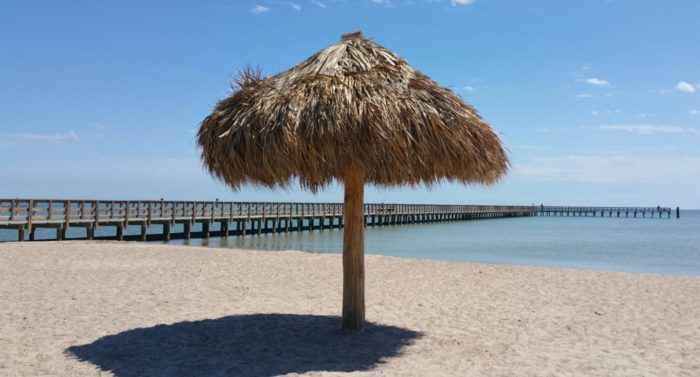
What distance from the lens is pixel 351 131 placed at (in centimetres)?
500

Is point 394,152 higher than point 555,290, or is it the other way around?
point 394,152

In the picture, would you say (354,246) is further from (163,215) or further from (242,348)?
(163,215)

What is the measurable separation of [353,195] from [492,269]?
27.4ft

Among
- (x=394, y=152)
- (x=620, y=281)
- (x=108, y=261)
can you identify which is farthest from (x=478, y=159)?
(x=108, y=261)

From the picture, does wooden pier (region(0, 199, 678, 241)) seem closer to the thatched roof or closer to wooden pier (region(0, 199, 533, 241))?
wooden pier (region(0, 199, 533, 241))

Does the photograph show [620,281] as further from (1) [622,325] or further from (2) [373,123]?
(2) [373,123]

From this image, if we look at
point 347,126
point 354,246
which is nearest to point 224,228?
point 354,246

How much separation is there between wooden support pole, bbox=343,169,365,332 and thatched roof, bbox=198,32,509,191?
12.0 inches

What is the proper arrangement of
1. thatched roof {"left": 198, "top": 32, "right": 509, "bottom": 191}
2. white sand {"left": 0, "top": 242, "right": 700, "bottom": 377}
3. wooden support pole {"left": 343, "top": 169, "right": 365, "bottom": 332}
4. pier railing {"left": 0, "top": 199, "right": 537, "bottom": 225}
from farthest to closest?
pier railing {"left": 0, "top": 199, "right": 537, "bottom": 225} < wooden support pole {"left": 343, "top": 169, "right": 365, "bottom": 332} < white sand {"left": 0, "top": 242, "right": 700, "bottom": 377} < thatched roof {"left": 198, "top": 32, "right": 509, "bottom": 191}

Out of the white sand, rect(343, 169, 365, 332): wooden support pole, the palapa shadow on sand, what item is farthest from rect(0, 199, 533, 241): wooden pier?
rect(343, 169, 365, 332): wooden support pole

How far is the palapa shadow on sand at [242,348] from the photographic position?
16.9 feet

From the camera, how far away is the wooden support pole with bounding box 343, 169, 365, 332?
234 inches

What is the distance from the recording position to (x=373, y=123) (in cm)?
497

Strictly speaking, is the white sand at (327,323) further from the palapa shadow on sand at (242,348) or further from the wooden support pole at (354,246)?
the wooden support pole at (354,246)
